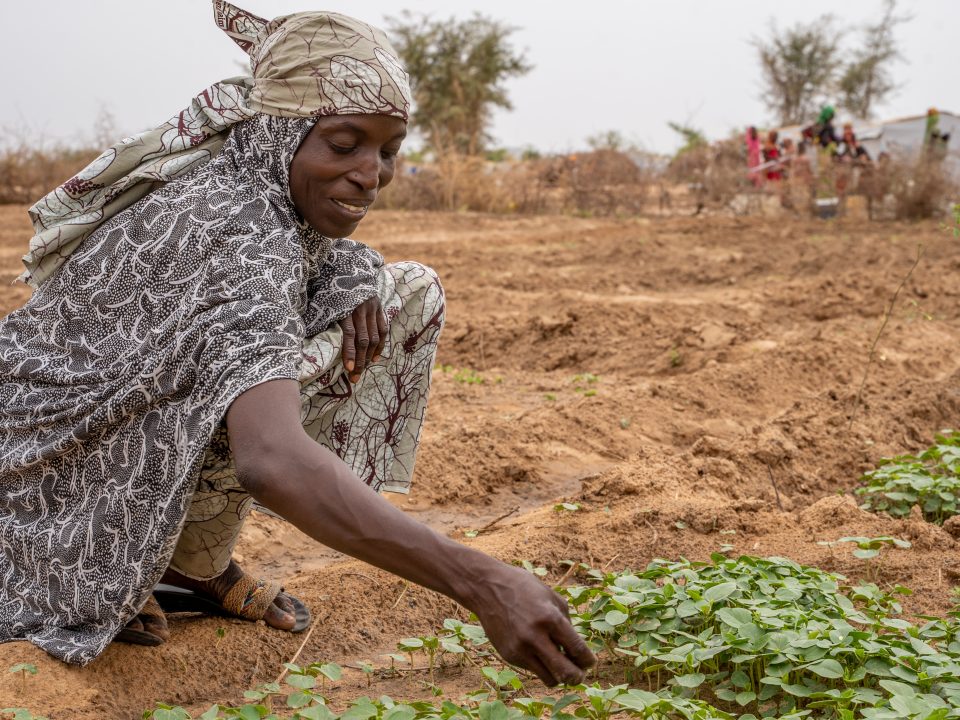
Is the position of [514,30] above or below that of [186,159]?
above

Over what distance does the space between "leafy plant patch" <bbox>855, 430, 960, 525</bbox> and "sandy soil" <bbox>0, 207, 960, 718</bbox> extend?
188 millimetres

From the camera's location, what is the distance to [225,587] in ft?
8.50

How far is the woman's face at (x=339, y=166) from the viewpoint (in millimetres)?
2207

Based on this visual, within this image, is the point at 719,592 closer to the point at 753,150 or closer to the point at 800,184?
the point at 800,184

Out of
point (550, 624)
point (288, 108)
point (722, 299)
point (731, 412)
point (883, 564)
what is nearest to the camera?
point (550, 624)

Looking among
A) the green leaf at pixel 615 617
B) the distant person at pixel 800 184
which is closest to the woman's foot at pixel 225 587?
the green leaf at pixel 615 617

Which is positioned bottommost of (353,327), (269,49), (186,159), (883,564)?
(883,564)

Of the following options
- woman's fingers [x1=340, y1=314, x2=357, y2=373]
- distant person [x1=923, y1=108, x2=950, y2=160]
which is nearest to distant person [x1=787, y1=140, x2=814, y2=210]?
distant person [x1=923, y1=108, x2=950, y2=160]

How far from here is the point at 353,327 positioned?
2.51 m

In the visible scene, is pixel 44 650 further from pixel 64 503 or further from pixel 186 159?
pixel 186 159

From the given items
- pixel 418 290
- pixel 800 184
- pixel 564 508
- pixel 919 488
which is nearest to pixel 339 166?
pixel 418 290

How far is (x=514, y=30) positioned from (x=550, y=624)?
29335mm

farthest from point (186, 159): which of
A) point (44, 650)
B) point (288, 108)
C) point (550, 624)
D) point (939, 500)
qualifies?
point (939, 500)

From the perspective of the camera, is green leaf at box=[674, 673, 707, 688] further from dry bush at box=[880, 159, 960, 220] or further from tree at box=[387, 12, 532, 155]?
tree at box=[387, 12, 532, 155]
